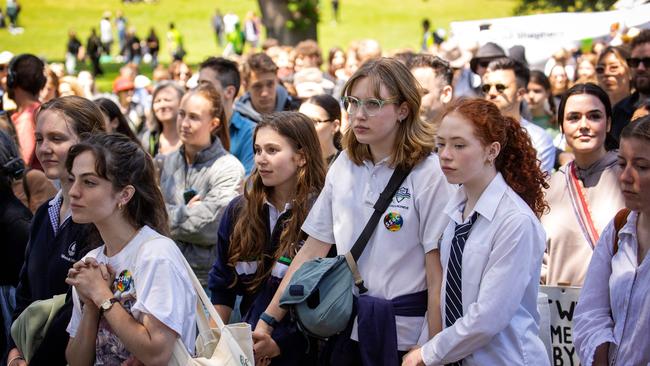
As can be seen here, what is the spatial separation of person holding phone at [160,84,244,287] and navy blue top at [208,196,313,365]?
3.88ft

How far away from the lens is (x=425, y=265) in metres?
4.60

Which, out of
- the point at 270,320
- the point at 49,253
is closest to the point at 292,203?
the point at 270,320

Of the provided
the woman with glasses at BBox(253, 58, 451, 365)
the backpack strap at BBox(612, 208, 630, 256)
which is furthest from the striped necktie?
the backpack strap at BBox(612, 208, 630, 256)

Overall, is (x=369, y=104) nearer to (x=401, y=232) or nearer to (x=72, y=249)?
(x=401, y=232)

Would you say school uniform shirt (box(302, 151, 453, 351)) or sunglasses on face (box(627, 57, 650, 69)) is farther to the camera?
sunglasses on face (box(627, 57, 650, 69))

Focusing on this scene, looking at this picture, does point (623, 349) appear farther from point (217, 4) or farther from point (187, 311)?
point (217, 4)

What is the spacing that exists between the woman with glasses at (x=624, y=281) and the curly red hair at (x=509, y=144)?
0.41m

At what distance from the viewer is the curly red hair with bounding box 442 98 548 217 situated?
4309 millimetres

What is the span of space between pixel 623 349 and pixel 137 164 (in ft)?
7.89

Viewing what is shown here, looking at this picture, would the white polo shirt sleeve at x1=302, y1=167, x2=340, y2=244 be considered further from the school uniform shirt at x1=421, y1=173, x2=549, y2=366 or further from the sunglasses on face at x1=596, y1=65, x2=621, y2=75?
the sunglasses on face at x1=596, y1=65, x2=621, y2=75

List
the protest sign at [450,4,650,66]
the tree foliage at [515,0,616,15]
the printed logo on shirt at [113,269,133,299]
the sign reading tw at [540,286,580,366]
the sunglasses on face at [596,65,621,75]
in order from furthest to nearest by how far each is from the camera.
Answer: the tree foliage at [515,0,616,15] → the protest sign at [450,4,650,66] → the sunglasses on face at [596,65,621,75] → the sign reading tw at [540,286,580,366] → the printed logo on shirt at [113,269,133,299]

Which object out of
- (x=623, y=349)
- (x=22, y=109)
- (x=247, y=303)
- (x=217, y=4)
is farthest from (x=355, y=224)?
(x=217, y=4)

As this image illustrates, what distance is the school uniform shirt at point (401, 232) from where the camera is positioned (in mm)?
4566

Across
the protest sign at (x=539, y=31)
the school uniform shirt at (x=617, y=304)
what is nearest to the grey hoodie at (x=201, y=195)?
the school uniform shirt at (x=617, y=304)
